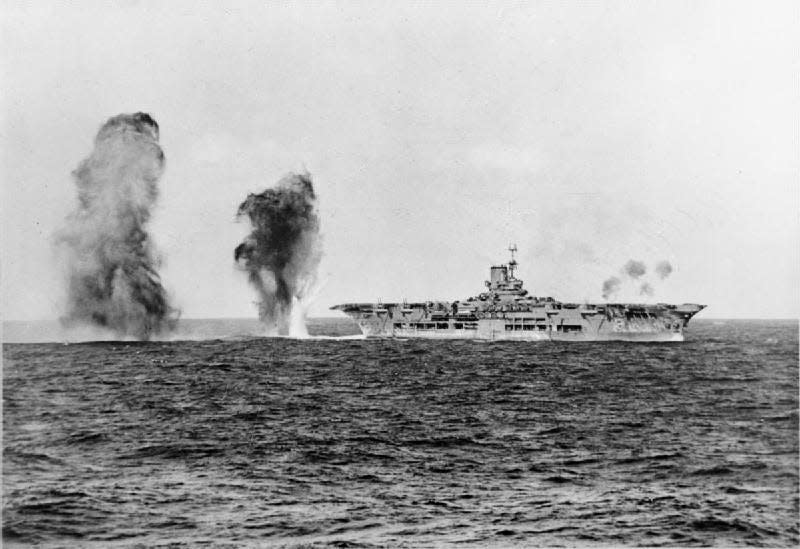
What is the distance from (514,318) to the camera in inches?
2222

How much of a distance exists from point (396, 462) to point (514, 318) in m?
41.7

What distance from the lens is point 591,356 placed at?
40.1 metres

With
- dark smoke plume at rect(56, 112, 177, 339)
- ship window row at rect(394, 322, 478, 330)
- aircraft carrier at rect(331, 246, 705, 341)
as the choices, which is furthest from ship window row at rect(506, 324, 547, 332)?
dark smoke plume at rect(56, 112, 177, 339)

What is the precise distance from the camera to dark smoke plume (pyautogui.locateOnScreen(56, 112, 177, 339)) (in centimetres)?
3809

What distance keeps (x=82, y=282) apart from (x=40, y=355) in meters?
7.39

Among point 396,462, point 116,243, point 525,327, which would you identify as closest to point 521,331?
point 525,327

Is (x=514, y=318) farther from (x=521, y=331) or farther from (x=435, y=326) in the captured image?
(x=435, y=326)

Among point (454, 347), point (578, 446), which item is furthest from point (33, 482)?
point (454, 347)

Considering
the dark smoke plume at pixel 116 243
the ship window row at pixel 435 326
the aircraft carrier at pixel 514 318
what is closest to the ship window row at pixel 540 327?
the aircraft carrier at pixel 514 318

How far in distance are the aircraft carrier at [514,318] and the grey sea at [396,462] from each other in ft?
85.8

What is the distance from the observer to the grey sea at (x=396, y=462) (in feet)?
41.0

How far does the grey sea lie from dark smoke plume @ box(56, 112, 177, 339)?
13.8 meters

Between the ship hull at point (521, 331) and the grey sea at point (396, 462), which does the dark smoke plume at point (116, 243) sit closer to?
the grey sea at point (396, 462)

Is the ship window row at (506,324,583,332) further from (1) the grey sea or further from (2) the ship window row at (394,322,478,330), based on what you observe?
(1) the grey sea
